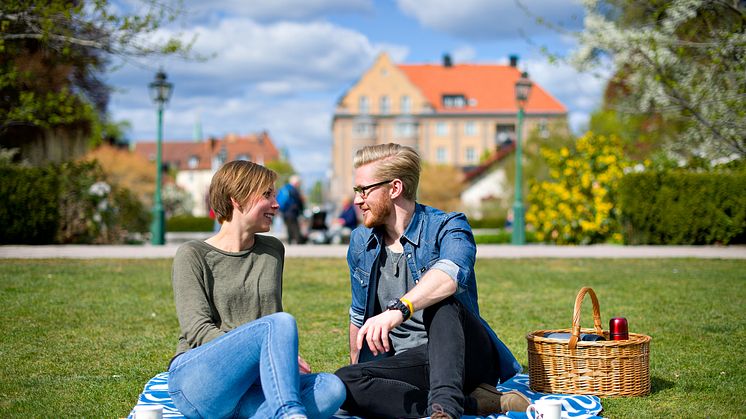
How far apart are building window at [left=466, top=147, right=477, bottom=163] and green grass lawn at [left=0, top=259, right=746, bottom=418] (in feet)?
222

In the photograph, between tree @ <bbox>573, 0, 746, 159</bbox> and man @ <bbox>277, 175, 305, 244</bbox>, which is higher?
tree @ <bbox>573, 0, 746, 159</bbox>

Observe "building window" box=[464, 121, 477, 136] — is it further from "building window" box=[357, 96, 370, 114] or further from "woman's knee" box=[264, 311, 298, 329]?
"woman's knee" box=[264, 311, 298, 329]

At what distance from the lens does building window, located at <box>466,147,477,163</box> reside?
79938 mm

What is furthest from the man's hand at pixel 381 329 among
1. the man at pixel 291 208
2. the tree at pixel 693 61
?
the man at pixel 291 208

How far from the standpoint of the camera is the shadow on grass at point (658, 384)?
5.00m

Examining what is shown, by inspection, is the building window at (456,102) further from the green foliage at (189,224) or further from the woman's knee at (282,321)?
the woman's knee at (282,321)

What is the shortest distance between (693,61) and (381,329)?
11.8 m

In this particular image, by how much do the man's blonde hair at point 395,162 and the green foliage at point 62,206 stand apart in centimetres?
1267

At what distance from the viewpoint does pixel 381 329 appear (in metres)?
3.79

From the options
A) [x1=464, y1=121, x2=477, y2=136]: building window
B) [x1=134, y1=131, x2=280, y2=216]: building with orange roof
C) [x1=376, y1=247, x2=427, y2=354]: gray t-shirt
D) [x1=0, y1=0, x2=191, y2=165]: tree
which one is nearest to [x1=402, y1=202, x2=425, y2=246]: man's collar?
[x1=376, y1=247, x2=427, y2=354]: gray t-shirt

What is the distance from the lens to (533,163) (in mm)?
40500

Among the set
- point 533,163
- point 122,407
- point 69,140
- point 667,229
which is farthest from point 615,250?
point 533,163

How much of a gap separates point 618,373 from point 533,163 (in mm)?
36545

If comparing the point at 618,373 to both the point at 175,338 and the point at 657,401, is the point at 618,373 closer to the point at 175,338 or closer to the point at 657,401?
the point at 657,401
